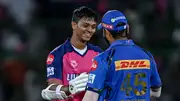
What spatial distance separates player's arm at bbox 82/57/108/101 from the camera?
7.13m

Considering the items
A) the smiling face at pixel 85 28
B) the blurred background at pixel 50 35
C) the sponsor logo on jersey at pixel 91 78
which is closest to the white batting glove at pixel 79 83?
the sponsor logo on jersey at pixel 91 78

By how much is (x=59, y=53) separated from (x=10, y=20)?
19.4 ft

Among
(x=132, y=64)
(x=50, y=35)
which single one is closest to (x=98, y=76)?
(x=132, y=64)

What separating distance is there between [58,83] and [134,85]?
1.26 m

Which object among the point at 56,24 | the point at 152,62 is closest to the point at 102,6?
the point at 56,24

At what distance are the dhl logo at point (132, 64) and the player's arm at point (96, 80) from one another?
14cm

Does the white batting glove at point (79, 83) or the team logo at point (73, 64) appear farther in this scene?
the team logo at point (73, 64)

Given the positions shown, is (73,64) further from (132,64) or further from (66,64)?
(132,64)

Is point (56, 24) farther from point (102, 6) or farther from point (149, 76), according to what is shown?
point (149, 76)

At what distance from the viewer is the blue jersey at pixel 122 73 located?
7148mm

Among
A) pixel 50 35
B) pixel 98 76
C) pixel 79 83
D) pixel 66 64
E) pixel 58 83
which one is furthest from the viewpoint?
pixel 50 35

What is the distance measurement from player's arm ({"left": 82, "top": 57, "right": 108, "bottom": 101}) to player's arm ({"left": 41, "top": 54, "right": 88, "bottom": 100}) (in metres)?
0.58

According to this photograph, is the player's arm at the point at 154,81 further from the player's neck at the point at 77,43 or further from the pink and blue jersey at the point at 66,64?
the player's neck at the point at 77,43

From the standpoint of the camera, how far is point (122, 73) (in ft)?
23.5
